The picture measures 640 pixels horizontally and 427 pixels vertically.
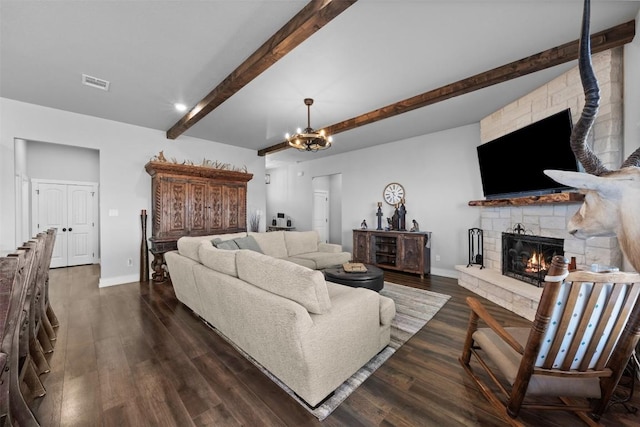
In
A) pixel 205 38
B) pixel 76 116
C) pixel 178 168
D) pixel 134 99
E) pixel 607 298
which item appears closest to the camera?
pixel 607 298

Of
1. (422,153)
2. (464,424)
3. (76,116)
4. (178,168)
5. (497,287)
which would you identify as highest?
(76,116)

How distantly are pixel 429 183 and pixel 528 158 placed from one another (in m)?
1.98

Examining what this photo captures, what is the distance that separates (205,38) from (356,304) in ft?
8.65

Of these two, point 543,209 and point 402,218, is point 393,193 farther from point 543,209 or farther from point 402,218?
point 543,209

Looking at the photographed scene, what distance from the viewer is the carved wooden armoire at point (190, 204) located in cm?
438

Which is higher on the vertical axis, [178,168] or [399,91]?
[399,91]

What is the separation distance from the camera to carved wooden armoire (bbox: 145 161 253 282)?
4.38m

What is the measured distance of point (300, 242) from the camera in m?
4.79

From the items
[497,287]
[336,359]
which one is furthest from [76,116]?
[497,287]

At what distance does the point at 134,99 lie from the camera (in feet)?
11.4

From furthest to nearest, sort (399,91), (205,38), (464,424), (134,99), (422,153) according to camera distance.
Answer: (422,153), (134,99), (399,91), (205,38), (464,424)

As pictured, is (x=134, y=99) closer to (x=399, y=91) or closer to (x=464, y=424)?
(x=399, y=91)

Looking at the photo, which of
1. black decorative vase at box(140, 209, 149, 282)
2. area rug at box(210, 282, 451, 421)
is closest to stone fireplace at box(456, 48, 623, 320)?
area rug at box(210, 282, 451, 421)

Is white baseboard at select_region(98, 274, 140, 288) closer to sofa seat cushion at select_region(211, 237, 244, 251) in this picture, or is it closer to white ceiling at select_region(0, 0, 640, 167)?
sofa seat cushion at select_region(211, 237, 244, 251)
